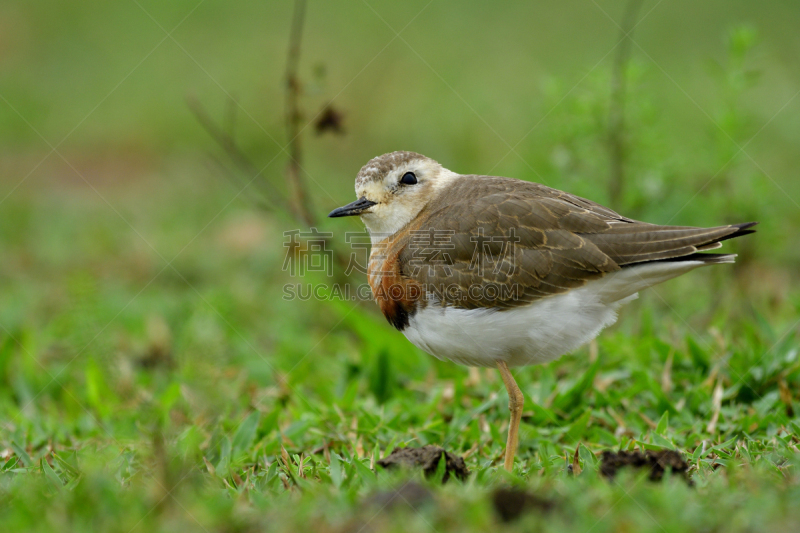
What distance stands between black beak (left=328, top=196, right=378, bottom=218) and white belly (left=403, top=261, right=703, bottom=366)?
1037 mm

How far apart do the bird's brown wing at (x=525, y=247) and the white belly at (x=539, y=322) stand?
63mm

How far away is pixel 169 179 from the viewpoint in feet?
38.4

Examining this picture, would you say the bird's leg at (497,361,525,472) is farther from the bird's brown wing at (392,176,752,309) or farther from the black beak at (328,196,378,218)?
the black beak at (328,196,378,218)

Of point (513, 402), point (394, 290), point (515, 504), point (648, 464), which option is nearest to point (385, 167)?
point (394, 290)

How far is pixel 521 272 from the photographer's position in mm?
4559

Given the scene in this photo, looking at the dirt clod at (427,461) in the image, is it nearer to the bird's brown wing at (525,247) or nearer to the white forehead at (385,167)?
the bird's brown wing at (525,247)

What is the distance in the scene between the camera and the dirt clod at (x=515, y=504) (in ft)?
10.0

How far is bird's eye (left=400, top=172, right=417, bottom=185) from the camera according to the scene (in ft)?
17.8

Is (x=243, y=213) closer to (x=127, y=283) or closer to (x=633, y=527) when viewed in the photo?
(x=127, y=283)

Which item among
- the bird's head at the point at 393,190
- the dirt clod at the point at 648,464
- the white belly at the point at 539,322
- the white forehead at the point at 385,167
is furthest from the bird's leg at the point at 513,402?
the white forehead at the point at 385,167

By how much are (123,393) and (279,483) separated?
2.68 m

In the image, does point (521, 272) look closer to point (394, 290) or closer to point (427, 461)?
point (394, 290)

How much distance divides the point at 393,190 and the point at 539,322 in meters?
1.55

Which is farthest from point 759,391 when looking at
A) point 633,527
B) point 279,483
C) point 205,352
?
point 205,352
